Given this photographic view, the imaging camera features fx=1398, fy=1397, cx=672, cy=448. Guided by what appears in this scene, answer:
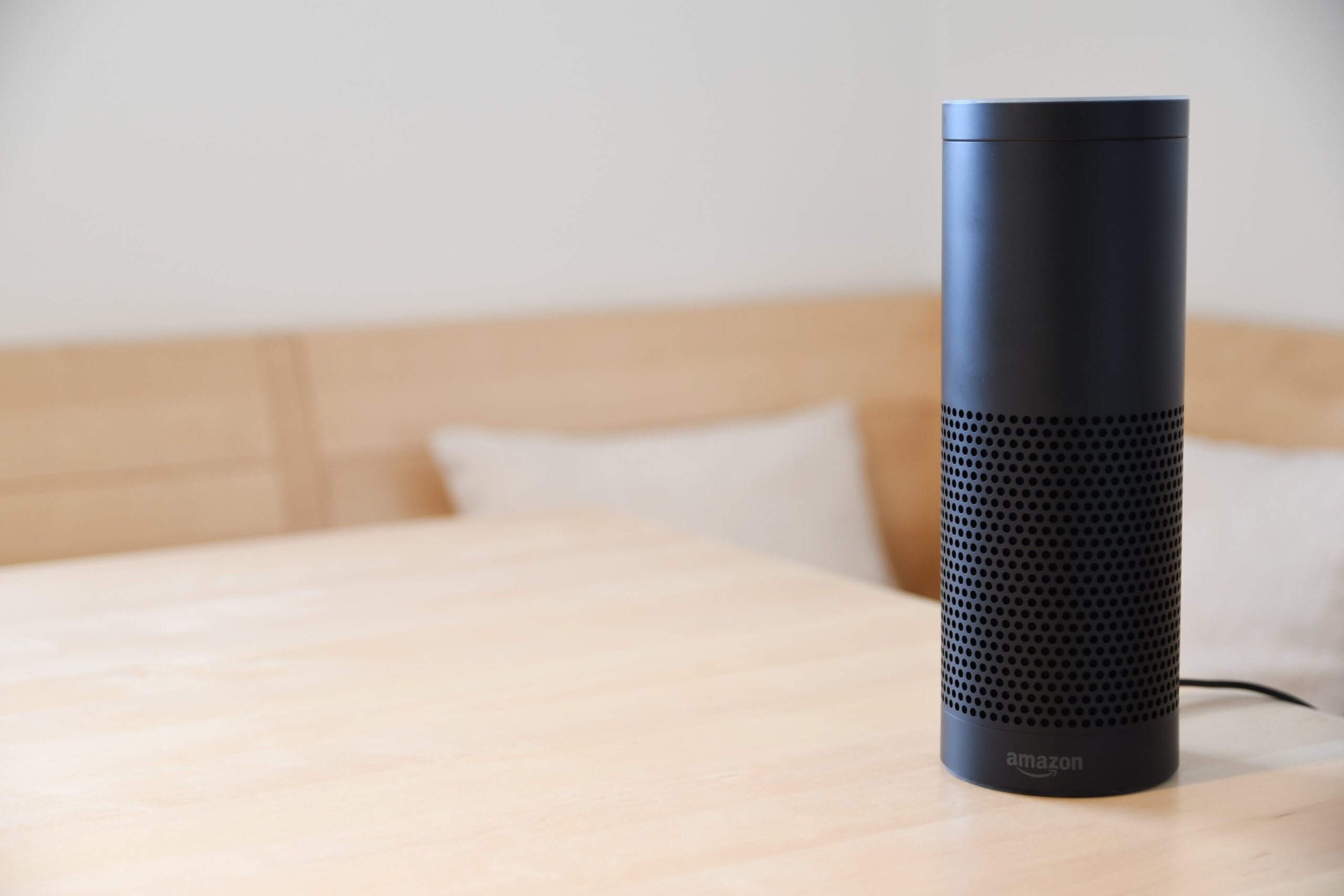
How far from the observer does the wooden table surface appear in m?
0.57

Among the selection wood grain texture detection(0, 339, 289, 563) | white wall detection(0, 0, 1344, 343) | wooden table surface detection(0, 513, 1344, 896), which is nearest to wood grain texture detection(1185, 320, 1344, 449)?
white wall detection(0, 0, 1344, 343)

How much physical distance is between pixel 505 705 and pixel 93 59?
1.54 metres

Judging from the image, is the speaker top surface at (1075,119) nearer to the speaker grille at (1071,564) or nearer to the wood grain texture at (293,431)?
the speaker grille at (1071,564)

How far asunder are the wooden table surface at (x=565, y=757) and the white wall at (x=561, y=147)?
3.48ft

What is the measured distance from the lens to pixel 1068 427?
0.60 meters

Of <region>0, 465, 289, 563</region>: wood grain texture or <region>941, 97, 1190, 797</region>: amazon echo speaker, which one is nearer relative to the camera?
<region>941, 97, 1190, 797</region>: amazon echo speaker

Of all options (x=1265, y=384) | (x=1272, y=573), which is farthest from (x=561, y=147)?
(x=1272, y=573)

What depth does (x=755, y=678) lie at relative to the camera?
2.69 feet

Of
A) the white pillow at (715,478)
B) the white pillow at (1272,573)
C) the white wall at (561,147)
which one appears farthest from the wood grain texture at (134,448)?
the white pillow at (1272,573)

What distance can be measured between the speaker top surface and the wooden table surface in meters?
0.29

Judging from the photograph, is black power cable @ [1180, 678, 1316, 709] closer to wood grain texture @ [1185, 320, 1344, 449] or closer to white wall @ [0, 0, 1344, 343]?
wood grain texture @ [1185, 320, 1344, 449]

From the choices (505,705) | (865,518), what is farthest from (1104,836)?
(865,518)

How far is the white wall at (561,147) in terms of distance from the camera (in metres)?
1.94

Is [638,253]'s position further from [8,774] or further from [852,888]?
[852,888]
